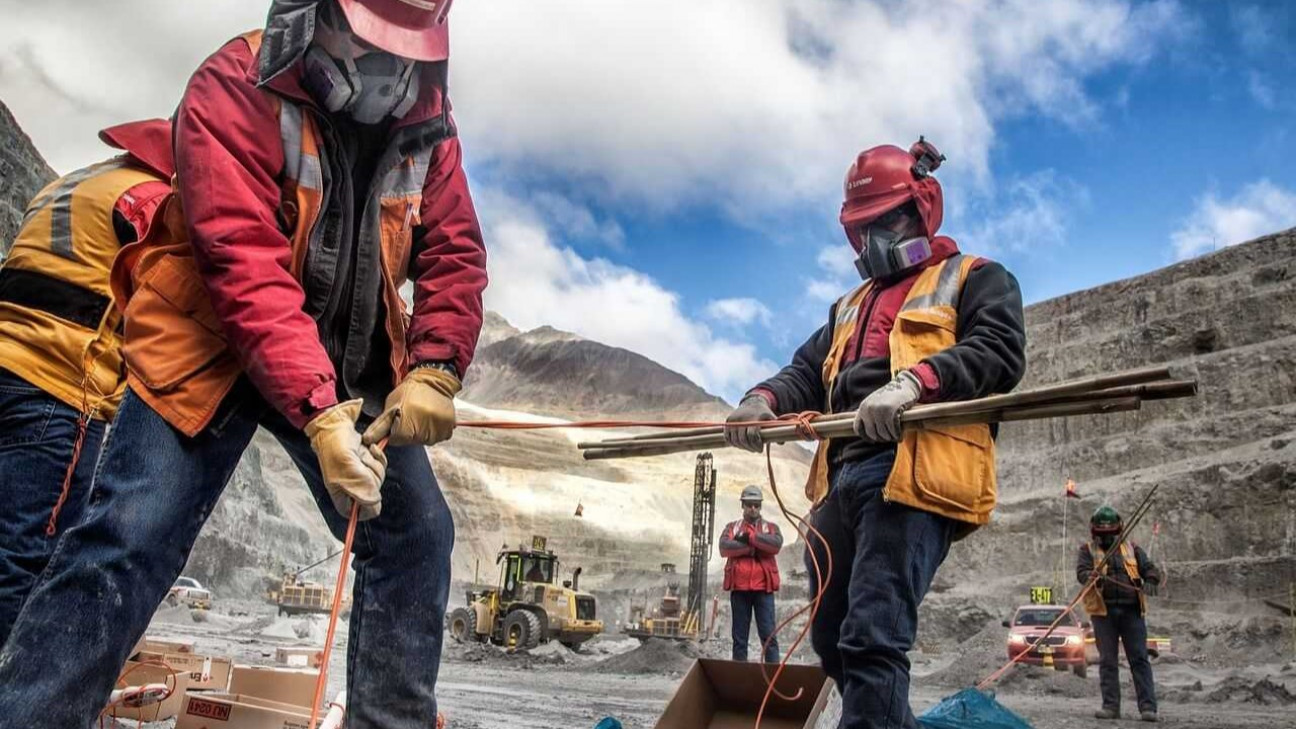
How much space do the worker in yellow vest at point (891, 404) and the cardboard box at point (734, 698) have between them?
35 centimetres

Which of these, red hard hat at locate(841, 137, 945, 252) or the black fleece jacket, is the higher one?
red hard hat at locate(841, 137, 945, 252)

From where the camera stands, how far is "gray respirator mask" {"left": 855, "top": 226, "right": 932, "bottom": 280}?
108 inches

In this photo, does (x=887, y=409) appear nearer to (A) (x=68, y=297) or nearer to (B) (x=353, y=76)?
(B) (x=353, y=76)

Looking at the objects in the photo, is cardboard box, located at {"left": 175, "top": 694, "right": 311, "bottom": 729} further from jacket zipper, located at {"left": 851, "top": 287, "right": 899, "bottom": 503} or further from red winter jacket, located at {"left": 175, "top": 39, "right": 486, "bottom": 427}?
jacket zipper, located at {"left": 851, "top": 287, "right": 899, "bottom": 503}

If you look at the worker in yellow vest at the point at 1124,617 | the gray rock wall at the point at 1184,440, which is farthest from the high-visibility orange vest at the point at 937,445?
the gray rock wall at the point at 1184,440

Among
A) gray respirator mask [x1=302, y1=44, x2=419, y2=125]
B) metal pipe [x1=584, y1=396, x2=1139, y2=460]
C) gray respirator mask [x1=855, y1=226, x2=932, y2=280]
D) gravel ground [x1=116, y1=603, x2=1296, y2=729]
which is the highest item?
gray respirator mask [x1=855, y1=226, x2=932, y2=280]

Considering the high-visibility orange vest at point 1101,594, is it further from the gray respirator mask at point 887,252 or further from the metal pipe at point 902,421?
the metal pipe at point 902,421

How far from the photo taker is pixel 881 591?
2260mm

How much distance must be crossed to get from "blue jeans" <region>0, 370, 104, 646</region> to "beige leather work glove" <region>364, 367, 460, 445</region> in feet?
3.39

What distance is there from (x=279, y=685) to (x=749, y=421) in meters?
1.81

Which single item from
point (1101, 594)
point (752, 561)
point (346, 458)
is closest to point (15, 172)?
point (752, 561)

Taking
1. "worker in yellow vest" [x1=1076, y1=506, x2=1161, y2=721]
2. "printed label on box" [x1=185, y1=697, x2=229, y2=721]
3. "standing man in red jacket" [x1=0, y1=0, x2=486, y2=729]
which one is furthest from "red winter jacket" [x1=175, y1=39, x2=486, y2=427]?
"worker in yellow vest" [x1=1076, y1=506, x2=1161, y2=721]

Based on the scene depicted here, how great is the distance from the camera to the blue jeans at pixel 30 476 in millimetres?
2201

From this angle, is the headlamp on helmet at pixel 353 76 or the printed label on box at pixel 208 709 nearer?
the headlamp on helmet at pixel 353 76
